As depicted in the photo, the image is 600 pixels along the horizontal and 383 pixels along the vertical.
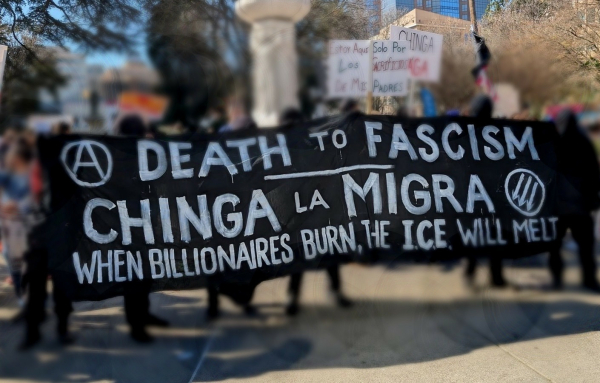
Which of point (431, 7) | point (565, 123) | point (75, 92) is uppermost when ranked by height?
point (431, 7)

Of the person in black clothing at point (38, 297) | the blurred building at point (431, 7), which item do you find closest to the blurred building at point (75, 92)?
the person in black clothing at point (38, 297)

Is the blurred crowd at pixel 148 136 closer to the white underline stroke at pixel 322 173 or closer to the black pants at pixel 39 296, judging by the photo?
the black pants at pixel 39 296

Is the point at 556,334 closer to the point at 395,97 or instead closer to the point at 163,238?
the point at 395,97

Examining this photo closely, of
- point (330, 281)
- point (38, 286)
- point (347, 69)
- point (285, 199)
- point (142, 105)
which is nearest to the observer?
point (38, 286)

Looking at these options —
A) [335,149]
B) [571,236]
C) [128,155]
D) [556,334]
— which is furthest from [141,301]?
[571,236]

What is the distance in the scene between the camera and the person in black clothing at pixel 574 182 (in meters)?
4.24

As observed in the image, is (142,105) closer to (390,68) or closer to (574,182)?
(390,68)

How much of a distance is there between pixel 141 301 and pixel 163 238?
469 mm

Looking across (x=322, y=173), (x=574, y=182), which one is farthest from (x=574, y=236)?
(x=322, y=173)

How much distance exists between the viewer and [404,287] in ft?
13.1

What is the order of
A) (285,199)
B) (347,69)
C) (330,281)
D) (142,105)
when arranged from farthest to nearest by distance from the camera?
(347,69) → (330,281) → (285,199) → (142,105)

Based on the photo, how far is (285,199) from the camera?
369cm

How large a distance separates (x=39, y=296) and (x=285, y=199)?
5.75 ft

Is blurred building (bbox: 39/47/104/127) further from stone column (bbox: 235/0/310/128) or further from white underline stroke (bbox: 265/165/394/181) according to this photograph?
white underline stroke (bbox: 265/165/394/181)
